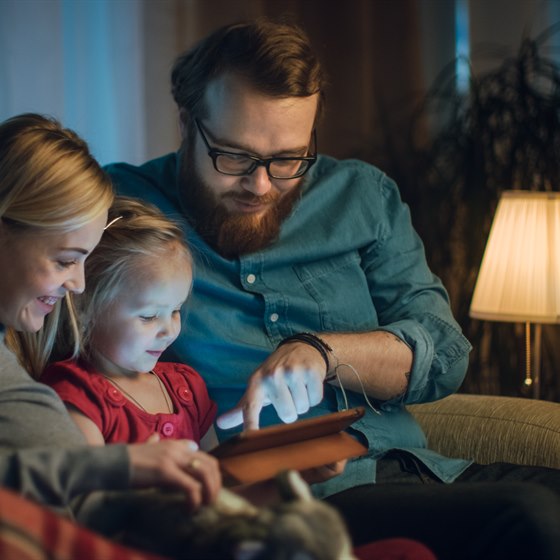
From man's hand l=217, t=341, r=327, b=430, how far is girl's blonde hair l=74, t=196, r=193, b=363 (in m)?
0.24

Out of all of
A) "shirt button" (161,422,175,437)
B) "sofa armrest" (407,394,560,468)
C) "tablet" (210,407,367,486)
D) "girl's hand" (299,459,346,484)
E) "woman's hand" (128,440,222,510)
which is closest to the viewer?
"woman's hand" (128,440,222,510)

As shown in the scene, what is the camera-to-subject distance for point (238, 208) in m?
1.87

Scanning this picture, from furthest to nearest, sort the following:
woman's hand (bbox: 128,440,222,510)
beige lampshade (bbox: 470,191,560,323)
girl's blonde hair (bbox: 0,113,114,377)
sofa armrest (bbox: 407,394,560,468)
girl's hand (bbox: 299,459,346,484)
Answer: beige lampshade (bbox: 470,191,560,323) < sofa armrest (bbox: 407,394,560,468) < girl's hand (bbox: 299,459,346,484) < girl's blonde hair (bbox: 0,113,114,377) < woman's hand (bbox: 128,440,222,510)

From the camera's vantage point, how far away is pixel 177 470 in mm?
1044

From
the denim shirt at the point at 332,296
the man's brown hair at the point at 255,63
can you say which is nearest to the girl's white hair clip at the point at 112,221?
the denim shirt at the point at 332,296

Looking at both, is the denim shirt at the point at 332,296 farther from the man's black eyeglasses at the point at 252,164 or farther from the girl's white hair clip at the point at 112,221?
the girl's white hair clip at the point at 112,221

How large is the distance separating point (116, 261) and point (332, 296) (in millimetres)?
493

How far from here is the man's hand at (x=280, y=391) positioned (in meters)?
1.47

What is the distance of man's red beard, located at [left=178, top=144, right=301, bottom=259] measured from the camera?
1.85 meters

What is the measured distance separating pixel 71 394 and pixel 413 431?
683 mm

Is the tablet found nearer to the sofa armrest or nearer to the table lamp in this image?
the sofa armrest

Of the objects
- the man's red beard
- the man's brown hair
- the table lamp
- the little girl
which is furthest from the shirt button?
the table lamp

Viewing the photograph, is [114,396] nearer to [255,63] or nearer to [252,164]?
[252,164]

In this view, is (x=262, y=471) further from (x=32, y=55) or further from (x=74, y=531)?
(x=32, y=55)
